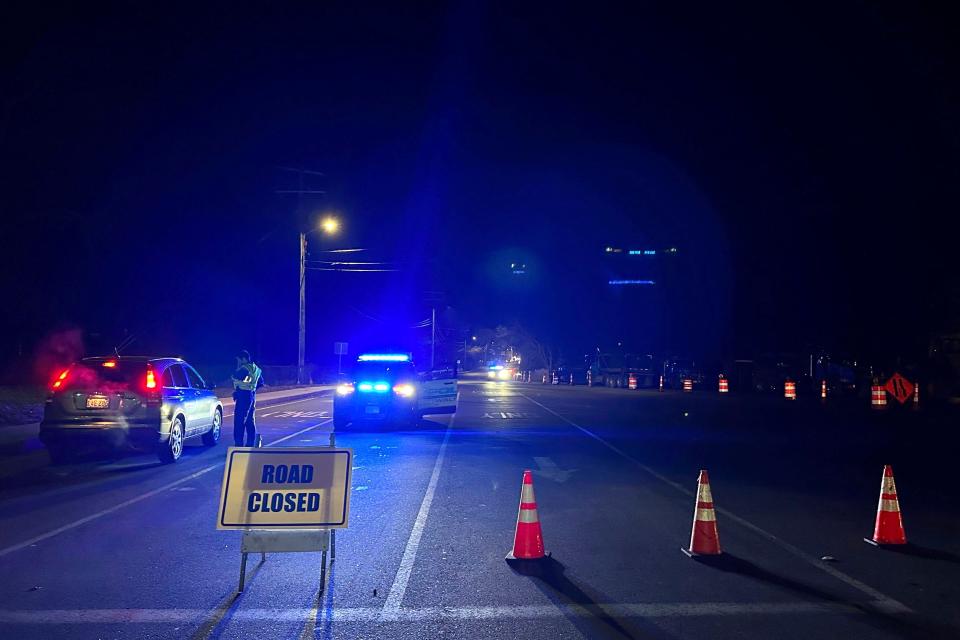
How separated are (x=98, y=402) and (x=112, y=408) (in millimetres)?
244

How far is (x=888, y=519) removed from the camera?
8.54m

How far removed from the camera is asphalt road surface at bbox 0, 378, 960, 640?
5.98 meters

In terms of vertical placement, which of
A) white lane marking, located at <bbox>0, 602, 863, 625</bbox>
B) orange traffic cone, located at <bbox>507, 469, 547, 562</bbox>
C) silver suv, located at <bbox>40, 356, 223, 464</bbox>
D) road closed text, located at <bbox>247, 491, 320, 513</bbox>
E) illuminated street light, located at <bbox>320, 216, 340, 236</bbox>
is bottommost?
white lane marking, located at <bbox>0, 602, 863, 625</bbox>

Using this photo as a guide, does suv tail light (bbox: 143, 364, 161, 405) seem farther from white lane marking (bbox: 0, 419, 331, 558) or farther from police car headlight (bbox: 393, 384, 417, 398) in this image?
police car headlight (bbox: 393, 384, 417, 398)

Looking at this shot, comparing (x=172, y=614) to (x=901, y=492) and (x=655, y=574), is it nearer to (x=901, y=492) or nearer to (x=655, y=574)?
(x=655, y=574)

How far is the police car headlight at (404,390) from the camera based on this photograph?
72.8 ft

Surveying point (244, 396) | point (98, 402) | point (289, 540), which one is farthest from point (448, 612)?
point (244, 396)

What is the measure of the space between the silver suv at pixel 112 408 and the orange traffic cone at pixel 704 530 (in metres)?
9.38

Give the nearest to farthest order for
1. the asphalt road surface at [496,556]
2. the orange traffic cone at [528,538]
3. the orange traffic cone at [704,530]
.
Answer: the asphalt road surface at [496,556] < the orange traffic cone at [528,538] < the orange traffic cone at [704,530]

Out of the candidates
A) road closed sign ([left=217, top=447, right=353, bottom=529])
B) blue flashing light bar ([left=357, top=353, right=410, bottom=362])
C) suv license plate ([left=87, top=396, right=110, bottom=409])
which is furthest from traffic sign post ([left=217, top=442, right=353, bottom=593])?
blue flashing light bar ([left=357, top=353, right=410, bottom=362])

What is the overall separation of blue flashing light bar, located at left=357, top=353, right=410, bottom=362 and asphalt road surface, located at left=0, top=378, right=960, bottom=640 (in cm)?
674

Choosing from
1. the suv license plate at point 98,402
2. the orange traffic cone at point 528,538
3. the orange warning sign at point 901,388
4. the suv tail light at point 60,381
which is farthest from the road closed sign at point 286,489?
the orange warning sign at point 901,388

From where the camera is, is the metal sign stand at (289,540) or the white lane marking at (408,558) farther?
the metal sign stand at (289,540)

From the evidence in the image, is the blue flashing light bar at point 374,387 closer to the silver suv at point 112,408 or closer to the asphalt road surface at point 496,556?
the asphalt road surface at point 496,556
